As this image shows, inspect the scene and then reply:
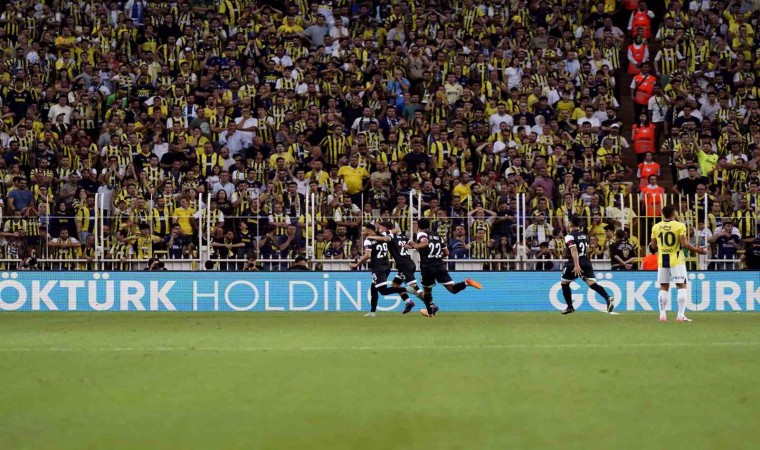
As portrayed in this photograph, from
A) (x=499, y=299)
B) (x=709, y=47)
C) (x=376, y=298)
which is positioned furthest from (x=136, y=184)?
(x=709, y=47)

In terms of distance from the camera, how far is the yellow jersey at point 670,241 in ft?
63.0

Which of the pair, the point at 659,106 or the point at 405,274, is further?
the point at 659,106

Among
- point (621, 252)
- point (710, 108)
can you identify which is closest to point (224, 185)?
point (621, 252)

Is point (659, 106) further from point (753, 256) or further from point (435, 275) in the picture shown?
point (435, 275)

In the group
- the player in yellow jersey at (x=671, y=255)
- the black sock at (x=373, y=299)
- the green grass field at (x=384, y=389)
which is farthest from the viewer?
the black sock at (x=373, y=299)

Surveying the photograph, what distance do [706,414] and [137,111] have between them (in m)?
22.5

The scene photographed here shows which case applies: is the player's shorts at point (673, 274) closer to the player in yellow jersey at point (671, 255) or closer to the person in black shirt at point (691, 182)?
the player in yellow jersey at point (671, 255)

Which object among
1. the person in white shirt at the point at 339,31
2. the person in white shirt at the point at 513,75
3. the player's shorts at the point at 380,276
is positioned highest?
the person in white shirt at the point at 339,31

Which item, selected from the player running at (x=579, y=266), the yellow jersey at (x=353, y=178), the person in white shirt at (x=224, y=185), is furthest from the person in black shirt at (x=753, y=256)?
the person in white shirt at (x=224, y=185)

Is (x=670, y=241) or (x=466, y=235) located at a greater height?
(x=466, y=235)

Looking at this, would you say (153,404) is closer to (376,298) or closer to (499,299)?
(376,298)

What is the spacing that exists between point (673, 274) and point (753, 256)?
6.19m

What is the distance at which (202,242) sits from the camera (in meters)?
25.2

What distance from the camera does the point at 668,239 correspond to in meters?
19.3
